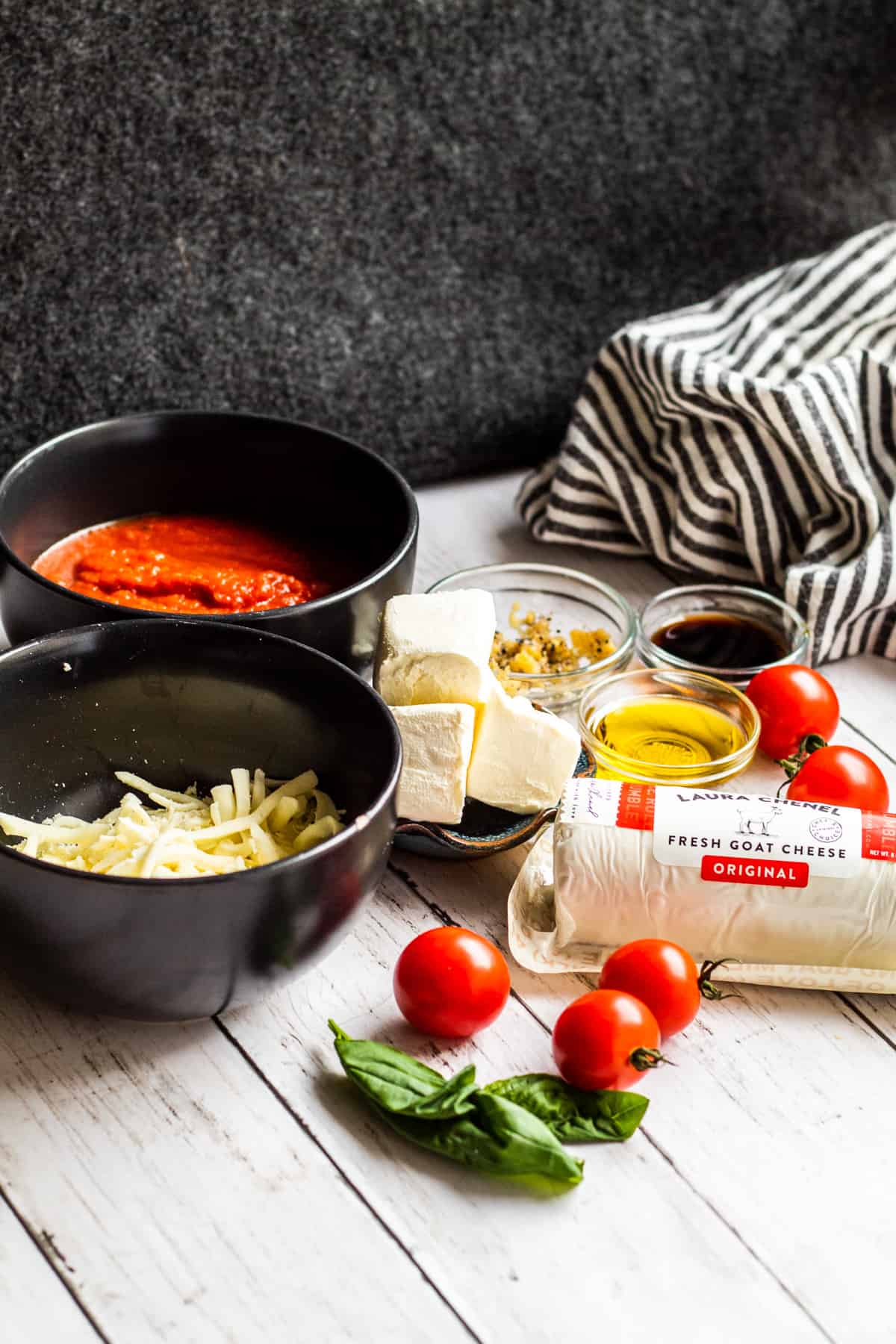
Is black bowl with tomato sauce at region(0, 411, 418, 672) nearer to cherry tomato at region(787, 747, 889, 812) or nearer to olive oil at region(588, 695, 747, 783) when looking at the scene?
olive oil at region(588, 695, 747, 783)

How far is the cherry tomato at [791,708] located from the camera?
1.35 metres

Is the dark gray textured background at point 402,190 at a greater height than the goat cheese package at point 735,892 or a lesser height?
greater

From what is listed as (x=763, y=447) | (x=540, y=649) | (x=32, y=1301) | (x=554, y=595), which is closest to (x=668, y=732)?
(x=540, y=649)

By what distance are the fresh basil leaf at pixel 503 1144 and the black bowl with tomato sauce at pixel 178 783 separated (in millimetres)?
138

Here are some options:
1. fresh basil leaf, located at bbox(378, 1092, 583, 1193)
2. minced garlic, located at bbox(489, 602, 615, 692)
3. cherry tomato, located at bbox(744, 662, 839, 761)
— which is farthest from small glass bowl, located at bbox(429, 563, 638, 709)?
fresh basil leaf, located at bbox(378, 1092, 583, 1193)

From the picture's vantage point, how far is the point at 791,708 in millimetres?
1349

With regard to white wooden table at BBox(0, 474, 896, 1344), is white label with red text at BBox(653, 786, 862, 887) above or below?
above

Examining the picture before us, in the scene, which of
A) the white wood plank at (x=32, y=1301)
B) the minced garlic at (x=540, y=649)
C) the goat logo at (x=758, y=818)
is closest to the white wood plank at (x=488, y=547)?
the minced garlic at (x=540, y=649)

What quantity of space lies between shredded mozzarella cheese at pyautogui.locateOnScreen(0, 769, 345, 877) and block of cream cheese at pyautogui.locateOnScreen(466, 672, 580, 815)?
0.12m

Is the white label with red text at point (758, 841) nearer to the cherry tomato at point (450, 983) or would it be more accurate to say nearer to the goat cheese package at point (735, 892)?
the goat cheese package at point (735, 892)

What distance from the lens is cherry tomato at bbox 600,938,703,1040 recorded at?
1.03 m

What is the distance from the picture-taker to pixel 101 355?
1521 mm

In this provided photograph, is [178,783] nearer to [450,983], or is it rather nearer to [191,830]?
[191,830]

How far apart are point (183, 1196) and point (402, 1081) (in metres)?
0.15
